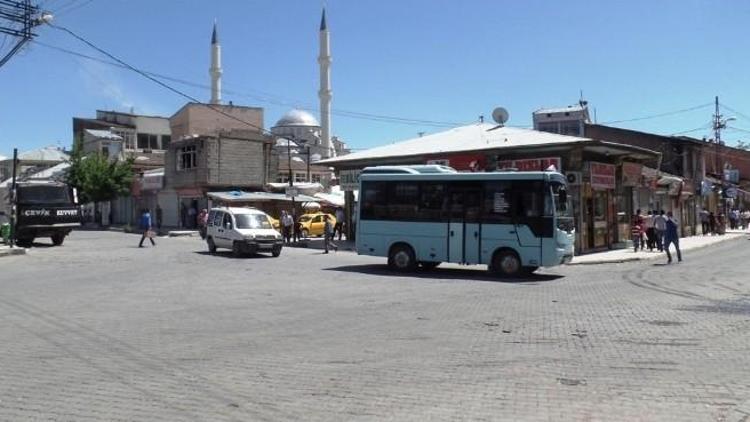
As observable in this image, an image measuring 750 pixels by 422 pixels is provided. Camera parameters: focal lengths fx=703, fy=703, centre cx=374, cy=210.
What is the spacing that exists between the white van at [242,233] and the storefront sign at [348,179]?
662cm

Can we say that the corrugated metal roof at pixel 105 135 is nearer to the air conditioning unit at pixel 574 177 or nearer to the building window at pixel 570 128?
the building window at pixel 570 128

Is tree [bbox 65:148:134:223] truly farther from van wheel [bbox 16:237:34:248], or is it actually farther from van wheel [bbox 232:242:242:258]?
van wheel [bbox 232:242:242:258]

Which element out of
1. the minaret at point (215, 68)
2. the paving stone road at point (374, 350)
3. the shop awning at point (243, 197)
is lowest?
the paving stone road at point (374, 350)

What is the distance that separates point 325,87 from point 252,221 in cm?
5632

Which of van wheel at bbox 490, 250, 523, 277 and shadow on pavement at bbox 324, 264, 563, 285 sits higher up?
van wheel at bbox 490, 250, 523, 277

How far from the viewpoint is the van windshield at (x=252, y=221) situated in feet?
87.5

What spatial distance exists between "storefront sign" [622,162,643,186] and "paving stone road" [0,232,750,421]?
1407 cm

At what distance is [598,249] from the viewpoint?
28234 millimetres

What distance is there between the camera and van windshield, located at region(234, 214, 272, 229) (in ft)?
87.5

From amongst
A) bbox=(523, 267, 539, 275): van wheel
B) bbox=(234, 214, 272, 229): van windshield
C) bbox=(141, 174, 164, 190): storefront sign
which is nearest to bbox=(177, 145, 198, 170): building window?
bbox=(141, 174, 164, 190): storefront sign

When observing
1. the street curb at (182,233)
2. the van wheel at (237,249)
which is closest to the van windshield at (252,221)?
the van wheel at (237,249)

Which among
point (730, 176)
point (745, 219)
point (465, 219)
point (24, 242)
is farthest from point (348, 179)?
point (745, 219)

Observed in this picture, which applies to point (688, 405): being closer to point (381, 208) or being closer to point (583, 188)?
point (381, 208)

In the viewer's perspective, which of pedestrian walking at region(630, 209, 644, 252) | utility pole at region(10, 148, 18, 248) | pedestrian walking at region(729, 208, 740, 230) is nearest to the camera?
pedestrian walking at region(630, 209, 644, 252)
